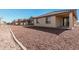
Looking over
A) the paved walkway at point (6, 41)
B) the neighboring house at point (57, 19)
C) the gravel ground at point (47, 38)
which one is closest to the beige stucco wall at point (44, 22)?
the neighboring house at point (57, 19)

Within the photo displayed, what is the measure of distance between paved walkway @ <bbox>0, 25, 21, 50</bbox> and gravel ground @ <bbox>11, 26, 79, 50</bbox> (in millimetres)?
132

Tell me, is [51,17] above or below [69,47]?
above

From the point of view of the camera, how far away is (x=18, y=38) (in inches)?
108

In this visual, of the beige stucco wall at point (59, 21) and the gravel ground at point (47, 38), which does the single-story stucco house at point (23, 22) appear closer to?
the gravel ground at point (47, 38)

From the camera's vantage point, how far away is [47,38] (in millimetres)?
2709

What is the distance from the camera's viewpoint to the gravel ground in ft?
8.63

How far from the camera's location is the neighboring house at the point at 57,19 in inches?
110

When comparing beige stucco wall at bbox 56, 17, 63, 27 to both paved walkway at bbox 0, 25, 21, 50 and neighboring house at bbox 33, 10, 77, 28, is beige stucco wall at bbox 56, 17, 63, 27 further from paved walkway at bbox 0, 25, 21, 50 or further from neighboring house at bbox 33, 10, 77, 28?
paved walkway at bbox 0, 25, 21, 50

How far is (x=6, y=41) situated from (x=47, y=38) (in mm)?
798

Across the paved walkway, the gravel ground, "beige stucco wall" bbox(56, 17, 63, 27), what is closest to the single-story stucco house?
the gravel ground
